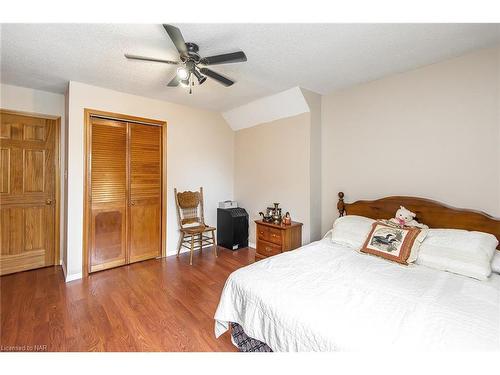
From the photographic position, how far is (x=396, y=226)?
7.13 feet

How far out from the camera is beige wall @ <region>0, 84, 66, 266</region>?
283cm

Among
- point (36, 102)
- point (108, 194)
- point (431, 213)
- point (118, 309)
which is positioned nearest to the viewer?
point (118, 309)

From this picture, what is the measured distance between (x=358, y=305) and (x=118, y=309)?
6.83ft

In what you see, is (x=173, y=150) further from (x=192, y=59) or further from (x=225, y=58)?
(x=225, y=58)

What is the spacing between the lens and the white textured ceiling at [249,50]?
70.6 inches

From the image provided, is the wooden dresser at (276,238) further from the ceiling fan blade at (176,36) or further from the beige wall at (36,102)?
the beige wall at (36,102)

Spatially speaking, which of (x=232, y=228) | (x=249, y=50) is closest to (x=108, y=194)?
(x=232, y=228)

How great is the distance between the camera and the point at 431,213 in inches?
89.4

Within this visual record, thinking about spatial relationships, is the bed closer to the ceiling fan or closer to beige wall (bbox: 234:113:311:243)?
beige wall (bbox: 234:113:311:243)

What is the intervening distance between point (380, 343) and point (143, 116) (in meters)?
3.55

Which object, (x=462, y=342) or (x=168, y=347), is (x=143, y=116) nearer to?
(x=168, y=347)

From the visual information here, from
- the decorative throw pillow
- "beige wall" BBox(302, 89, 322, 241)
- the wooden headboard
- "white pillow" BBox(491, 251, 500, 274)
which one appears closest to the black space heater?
"beige wall" BBox(302, 89, 322, 241)

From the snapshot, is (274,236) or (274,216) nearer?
(274,236)

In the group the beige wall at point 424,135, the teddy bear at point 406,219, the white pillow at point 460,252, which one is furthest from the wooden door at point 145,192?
the white pillow at point 460,252
